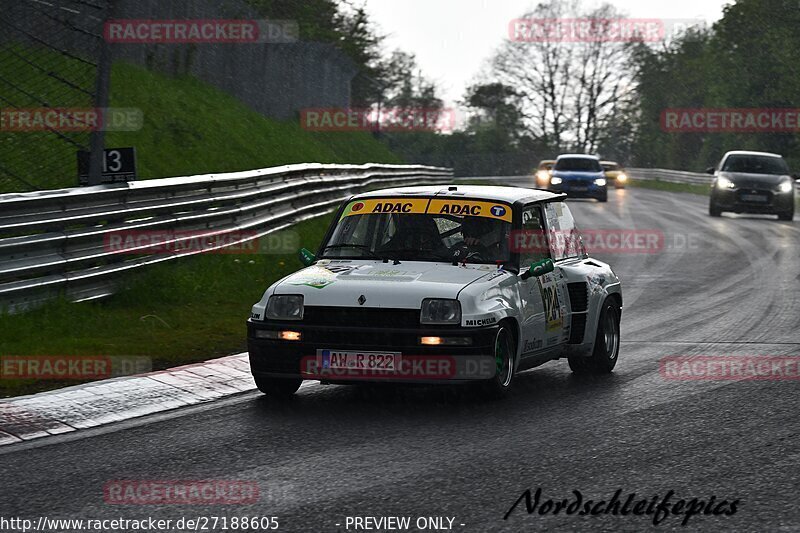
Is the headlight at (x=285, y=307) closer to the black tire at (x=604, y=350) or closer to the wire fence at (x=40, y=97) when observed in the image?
the black tire at (x=604, y=350)

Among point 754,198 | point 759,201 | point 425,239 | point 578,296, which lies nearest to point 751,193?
point 754,198

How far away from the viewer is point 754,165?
3406 centimetres

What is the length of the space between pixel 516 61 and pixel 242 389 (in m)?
81.9

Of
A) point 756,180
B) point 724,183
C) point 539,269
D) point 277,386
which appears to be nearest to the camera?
point 277,386

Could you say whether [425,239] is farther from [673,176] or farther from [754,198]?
[673,176]

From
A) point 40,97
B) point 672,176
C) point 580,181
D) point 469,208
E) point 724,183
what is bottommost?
point 672,176

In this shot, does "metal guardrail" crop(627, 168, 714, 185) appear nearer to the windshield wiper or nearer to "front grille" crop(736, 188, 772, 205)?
"front grille" crop(736, 188, 772, 205)

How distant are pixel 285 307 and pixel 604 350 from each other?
2.98 meters

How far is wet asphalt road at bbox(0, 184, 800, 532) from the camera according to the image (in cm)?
581

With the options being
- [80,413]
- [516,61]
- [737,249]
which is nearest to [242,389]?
[80,413]

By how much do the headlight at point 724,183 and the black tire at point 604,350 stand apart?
23.6 meters

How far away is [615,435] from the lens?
25.2 ft

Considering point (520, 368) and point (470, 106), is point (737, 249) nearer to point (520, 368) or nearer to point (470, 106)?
point (520, 368)

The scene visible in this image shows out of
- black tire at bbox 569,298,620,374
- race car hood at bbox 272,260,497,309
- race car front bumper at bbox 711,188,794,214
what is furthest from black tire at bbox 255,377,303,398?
race car front bumper at bbox 711,188,794,214
